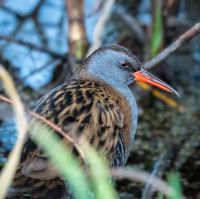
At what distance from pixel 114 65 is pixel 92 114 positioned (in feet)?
2.14

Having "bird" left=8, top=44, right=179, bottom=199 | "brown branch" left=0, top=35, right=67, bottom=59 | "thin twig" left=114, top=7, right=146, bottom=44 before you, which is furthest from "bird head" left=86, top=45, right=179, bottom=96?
"thin twig" left=114, top=7, right=146, bottom=44

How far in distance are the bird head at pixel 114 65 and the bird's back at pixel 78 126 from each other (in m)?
0.08

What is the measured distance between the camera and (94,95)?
3.61 meters

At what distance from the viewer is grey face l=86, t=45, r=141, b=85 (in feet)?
13.0

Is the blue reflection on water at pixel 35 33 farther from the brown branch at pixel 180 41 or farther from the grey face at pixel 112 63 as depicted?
the grey face at pixel 112 63

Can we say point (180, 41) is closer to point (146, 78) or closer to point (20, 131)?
point (146, 78)

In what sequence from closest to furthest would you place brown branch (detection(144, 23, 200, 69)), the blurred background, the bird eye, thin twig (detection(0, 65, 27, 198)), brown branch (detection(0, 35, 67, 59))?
1. thin twig (detection(0, 65, 27, 198))
2. brown branch (detection(144, 23, 200, 69))
3. the bird eye
4. the blurred background
5. brown branch (detection(0, 35, 67, 59))

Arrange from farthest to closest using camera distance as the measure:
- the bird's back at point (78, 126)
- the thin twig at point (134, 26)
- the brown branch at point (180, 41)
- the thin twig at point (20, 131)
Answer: the thin twig at point (134, 26) → the brown branch at point (180, 41) → the bird's back at point (78, 126) → the thin twig at point (20, 131)

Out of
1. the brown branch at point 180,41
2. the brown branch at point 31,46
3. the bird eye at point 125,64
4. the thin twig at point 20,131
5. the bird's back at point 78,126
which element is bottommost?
the thin twig at point 20,131

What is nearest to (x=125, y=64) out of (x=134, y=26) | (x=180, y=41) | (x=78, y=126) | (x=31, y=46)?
(x=180, y=41)

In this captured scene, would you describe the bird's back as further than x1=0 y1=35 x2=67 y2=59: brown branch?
No

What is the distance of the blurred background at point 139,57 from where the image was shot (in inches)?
187

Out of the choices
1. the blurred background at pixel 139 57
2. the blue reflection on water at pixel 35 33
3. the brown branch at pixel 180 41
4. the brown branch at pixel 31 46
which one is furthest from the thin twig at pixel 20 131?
the blue reflection on water at pixel 35 33

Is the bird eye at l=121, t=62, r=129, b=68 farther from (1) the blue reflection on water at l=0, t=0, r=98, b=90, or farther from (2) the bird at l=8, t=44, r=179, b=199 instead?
(1) the blue reflection on water at l=0, t=0, r=98, b=90
